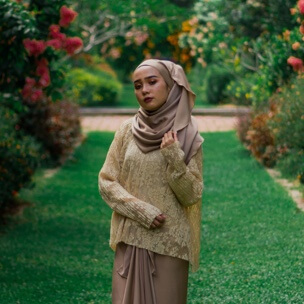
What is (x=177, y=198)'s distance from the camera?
15.2ft

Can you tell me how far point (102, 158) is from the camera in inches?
637

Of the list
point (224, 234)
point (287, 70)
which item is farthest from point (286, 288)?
point (287, 70)

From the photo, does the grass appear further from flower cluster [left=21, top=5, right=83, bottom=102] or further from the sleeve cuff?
the sleeve cuff

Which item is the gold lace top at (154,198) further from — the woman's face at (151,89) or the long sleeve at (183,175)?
the woman's face at (151,89)

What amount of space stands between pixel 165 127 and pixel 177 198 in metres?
0.37

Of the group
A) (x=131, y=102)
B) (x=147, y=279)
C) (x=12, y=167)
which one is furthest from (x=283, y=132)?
(x=131, y=102)

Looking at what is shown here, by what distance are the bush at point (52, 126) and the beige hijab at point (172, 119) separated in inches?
409

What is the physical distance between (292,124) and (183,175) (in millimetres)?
7073

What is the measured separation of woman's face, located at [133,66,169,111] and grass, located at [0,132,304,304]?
2.64 meters

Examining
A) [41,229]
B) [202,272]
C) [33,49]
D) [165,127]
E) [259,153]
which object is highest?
[165,127]

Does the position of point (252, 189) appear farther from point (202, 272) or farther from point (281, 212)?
point (202, 272)

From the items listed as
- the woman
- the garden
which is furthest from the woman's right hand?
the garden

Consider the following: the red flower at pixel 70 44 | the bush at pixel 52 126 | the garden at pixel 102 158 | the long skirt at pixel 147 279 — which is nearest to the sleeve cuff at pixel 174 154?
the long skirt at pixel 147 279

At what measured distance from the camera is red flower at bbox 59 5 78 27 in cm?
923
